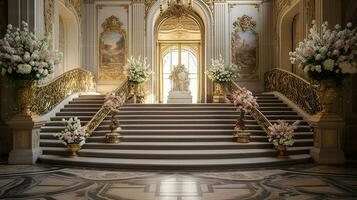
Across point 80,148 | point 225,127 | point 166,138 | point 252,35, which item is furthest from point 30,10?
point 252,35

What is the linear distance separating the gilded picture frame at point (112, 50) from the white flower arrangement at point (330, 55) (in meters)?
9.16

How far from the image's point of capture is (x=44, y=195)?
218 inches

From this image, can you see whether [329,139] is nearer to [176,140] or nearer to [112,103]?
[176,140]

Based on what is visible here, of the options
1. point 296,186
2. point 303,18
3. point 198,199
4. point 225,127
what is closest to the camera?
point 198,199

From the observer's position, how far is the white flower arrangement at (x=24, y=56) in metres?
8.05

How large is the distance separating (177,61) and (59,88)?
1077cm

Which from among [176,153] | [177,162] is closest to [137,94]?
[176,153]

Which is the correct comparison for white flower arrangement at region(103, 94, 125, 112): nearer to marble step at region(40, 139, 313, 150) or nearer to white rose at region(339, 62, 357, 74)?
marble step at region(40, 139, 313, 150)

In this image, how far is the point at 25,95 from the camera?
28.1 ft

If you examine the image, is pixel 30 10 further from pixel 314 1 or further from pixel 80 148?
pixel 314 1

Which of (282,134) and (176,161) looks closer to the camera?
(176,161)

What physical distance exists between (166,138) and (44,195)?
4.06 m

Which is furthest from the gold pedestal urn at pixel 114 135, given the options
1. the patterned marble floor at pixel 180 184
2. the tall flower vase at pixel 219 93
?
the tall flower vase at pixel 219 93

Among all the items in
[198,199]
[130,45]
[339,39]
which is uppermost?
[130,45]
